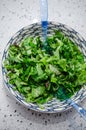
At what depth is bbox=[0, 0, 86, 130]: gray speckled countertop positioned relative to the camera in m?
1.25

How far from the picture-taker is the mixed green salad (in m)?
1.18

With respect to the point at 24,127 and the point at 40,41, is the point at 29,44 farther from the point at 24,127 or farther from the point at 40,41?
the point at 24,127

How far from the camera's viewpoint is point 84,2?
1.44 metres

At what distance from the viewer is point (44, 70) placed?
1186mm

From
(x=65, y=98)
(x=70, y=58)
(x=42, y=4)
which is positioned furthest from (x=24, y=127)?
(x=42, y=4)

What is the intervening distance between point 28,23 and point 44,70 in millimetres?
290

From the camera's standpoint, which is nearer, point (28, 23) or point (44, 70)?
point (44, 70)

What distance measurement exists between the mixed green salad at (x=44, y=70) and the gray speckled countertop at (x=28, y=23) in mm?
96

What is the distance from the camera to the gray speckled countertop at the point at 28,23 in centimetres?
125

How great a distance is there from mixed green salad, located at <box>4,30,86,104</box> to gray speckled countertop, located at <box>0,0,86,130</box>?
96 mm

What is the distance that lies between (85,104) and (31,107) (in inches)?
9.0

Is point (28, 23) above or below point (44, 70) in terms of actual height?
above

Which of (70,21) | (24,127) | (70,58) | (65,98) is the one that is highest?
(70,21)

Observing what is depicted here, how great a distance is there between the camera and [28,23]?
139 cm
